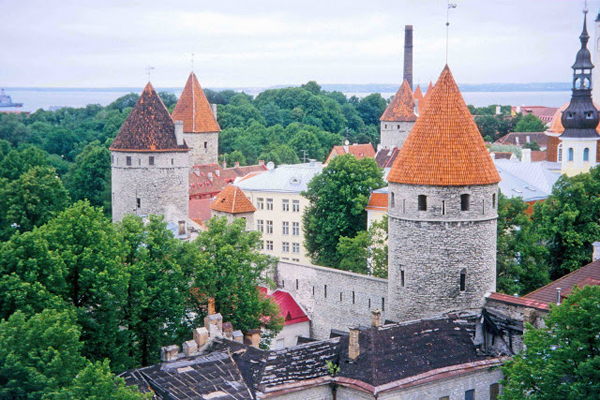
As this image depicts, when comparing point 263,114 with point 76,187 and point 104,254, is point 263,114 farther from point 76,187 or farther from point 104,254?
point 104,254

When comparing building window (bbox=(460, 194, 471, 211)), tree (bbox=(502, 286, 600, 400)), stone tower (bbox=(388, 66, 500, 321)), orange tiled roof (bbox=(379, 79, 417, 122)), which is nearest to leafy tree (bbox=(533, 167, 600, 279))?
stone tower (bbox=(388, 66, 500, 321))

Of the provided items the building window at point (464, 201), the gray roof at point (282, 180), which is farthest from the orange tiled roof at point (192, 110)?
the building window at point (464, 201)

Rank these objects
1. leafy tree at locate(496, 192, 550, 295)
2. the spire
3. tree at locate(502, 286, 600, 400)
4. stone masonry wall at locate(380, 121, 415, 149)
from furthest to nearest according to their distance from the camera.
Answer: stone masonry wall at locate(380, 121, 415, 149) → the spire → leafy tree at locate(496, 192, 550, 295) → tree at locate(502, 286, 600, 400)

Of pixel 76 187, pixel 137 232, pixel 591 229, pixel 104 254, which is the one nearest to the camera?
pixel 104 254

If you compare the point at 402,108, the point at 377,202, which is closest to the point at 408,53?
the point at 402,108

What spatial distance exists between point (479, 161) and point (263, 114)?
104362 millimetres

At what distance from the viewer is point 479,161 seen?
29.6 meters

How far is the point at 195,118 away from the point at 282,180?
47.6 feet

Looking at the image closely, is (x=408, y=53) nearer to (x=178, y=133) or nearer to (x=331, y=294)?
(x=178, y=133)

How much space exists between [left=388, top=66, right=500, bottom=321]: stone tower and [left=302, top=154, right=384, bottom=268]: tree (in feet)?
45.4

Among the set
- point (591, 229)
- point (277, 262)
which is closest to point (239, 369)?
point (277, 262)

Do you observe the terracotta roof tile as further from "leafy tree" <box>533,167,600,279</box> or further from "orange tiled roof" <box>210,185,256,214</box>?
"leafy tree" <box>533,167,600,279</box>

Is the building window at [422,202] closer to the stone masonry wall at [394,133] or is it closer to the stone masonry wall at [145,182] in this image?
the stone masonry wall at [145,182]

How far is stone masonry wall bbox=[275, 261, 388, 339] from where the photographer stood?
112 ft
